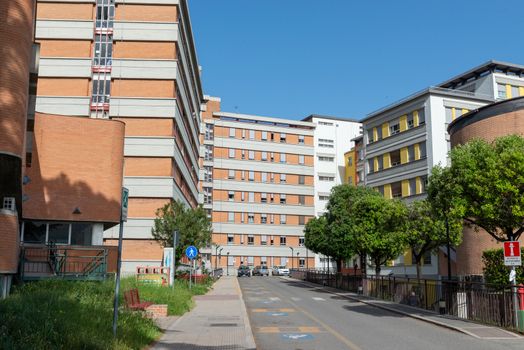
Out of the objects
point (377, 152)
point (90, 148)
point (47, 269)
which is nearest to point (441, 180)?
point (47, 269)

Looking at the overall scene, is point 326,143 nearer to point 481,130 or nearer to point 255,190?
point 255,190

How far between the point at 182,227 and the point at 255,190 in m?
60.5

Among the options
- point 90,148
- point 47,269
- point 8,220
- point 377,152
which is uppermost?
point 377,152

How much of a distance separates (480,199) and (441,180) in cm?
165

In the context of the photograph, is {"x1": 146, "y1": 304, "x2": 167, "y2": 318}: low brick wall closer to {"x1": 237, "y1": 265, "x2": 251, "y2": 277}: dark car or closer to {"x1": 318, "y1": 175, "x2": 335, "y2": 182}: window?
{"x1": 237, "y1": 265, "x2": 251, "y2": 277}: dark car

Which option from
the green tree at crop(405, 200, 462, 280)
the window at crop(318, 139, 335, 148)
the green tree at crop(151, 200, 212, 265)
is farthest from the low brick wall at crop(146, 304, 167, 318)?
the window at crop(318, 139, 335, 148)

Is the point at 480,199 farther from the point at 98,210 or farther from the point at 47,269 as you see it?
the point at 98,210

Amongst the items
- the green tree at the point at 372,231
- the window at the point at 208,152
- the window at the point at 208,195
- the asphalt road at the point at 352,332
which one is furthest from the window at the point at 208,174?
the asphalt road at the point at 352,332

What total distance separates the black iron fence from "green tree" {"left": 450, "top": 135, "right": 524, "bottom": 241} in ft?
7.61

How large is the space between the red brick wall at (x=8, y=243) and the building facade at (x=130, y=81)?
27733 mm

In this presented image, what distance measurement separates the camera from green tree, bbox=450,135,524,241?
710 inches

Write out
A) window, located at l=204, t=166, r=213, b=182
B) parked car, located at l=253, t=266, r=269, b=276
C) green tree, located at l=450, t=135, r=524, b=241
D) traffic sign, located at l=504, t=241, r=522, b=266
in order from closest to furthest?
traffic sign, located at l=504, t=241, r=522, b=266 → green tree, located at l=450, t=135, r=524, b=241 → parked car, located at l=253, t=266, r=269, b=276 → window, located at l=204, t=166, r=213, b=182

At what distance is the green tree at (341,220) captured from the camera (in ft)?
137

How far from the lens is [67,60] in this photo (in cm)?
4678
